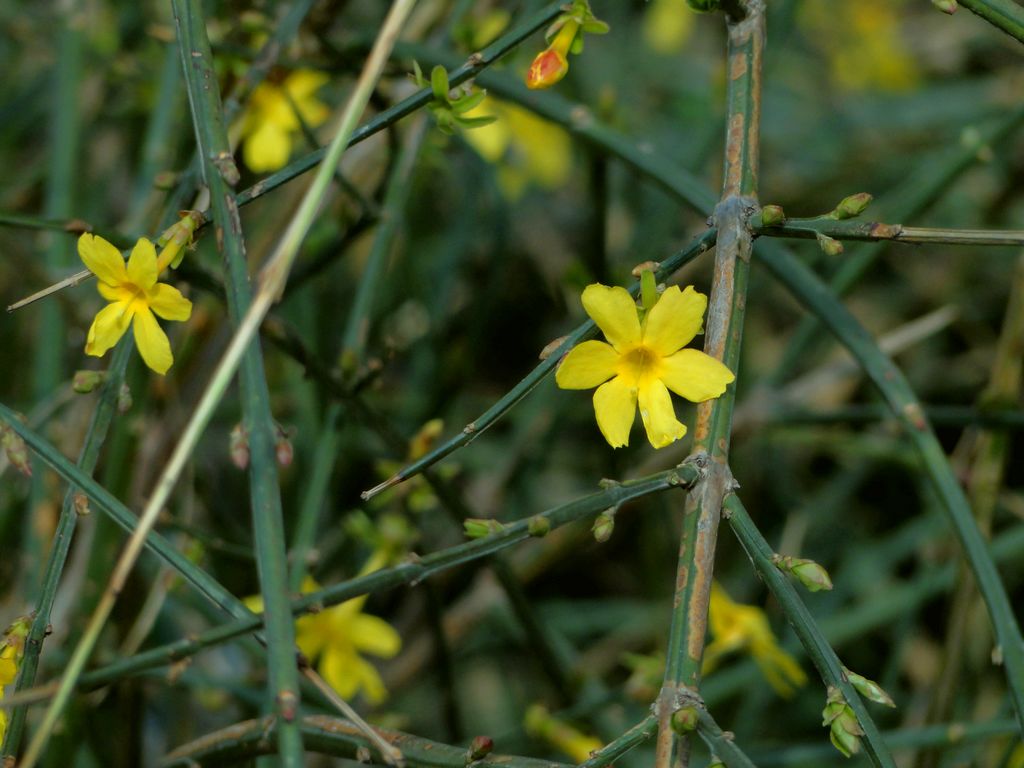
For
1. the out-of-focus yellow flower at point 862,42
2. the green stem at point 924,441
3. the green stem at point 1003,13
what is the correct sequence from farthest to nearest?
the out-of-focus yellow flower at point 862,42 < the green stem at point 924,441 < the green stem at point 1003,13

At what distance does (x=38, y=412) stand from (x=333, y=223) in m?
0.49

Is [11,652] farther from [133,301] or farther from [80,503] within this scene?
[133,301]

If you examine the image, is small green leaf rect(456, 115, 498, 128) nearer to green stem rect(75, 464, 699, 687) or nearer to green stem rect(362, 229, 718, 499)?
green stem rect(362, 229, 718, 499)

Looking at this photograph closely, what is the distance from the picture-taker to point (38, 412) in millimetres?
1402

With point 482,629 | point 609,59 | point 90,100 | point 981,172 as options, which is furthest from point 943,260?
point 90,100

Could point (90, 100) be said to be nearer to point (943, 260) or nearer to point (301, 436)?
point (301, 436)

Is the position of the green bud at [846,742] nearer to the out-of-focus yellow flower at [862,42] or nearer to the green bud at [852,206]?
the green bud at [852,206]

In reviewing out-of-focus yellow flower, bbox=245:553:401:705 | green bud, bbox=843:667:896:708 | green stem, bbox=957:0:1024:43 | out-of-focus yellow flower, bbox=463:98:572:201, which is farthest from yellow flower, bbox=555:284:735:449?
out-of-focus yellow flower, bbox=463:98:572:201

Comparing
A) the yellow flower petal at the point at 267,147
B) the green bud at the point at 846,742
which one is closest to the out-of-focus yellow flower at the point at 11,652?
the green bud at the point at 846,742

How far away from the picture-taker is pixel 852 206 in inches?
31.4

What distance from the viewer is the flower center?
2.62 ft

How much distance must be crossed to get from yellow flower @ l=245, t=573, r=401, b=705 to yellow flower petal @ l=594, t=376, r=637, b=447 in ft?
2.14

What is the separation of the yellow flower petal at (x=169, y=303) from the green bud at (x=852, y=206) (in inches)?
19.2

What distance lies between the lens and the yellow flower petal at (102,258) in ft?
2.59
